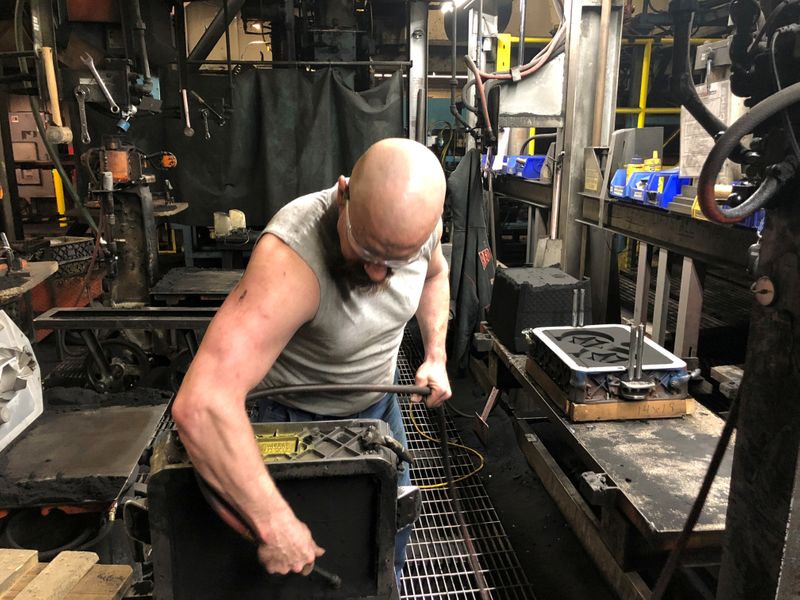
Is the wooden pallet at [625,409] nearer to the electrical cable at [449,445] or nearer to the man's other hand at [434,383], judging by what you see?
the man's other hand at [434,383]

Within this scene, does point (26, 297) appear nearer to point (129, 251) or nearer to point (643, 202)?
point (129, 251)

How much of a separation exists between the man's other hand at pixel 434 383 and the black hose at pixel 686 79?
93 cm

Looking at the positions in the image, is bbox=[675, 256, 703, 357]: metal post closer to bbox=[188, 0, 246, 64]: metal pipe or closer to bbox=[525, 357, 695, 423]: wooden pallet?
bbox=[525, 357, 695, 423]: wooden pallet

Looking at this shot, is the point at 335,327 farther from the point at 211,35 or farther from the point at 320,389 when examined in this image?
the point at 211,35

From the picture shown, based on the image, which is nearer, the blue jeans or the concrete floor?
the blue jeans

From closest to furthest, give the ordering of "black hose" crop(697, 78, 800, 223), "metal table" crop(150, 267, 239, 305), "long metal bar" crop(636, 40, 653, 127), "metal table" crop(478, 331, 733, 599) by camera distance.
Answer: "black hose" crop(697, 78, 800, 223) → "metal table" crop(478, 331, 733, 599) → "metal table" crop(150, 267, 239, 305) → "long metal bar" crop(636, 40, 653, 127)

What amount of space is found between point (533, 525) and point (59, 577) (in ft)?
5.85

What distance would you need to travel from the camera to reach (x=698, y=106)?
101 cm

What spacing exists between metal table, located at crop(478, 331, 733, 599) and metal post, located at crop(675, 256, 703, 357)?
0.49m

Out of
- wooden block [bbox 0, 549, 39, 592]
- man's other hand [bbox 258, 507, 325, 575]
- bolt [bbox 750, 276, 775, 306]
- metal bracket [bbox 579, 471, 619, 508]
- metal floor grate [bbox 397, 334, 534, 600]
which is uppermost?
bolt [bbox 750, 276, 775, 306]

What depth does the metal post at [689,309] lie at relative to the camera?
8.17 ft

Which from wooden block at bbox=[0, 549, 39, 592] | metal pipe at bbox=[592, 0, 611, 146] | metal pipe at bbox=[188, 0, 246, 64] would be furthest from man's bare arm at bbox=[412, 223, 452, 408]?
metal pipe at bbox=[188, 0, 246, 64]

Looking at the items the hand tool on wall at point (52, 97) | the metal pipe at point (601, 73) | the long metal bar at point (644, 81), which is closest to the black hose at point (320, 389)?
the metal pipe at point (601, 73)

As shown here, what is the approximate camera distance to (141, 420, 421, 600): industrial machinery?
1.21m
